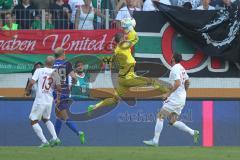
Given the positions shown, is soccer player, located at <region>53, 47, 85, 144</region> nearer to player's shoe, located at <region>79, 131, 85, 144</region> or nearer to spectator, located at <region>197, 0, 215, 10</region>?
player's shoe, located at <region>79, 131, 85, 144</region>

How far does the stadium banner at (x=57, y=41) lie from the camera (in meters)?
22.7

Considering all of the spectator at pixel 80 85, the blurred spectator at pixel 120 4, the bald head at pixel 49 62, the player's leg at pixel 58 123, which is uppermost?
the blurred spectator at pixel 120 4

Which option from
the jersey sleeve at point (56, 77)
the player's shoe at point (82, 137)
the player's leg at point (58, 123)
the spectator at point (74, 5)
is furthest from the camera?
the spectator at point (74, 5)

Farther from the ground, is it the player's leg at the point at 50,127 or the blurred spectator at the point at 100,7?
the blurred spectator at the point at 100,7

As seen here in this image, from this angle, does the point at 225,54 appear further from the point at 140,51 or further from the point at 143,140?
the point at 143,140

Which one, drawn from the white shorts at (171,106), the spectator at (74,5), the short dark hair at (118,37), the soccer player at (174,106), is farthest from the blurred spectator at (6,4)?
the white shorts at (171,106)

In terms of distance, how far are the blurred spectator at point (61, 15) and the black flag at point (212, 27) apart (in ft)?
8.15

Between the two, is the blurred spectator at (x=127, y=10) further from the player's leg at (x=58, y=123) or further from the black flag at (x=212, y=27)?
the player's leg at (x=58, y=123)

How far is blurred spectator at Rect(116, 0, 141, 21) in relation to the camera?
2267cm

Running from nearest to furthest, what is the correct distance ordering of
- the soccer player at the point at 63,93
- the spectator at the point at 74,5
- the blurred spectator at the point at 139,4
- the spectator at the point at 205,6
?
the soccer player at the point at 63,93 → the spectator at the point at 74,5 → the spectator at the point at 205,6 → the blurred spectator at the point at 139,4

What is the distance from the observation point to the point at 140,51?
23.0 metres

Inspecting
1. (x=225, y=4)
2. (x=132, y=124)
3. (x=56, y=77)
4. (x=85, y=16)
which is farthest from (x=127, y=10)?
(x=56, y=77)

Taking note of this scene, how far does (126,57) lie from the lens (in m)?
20.9
